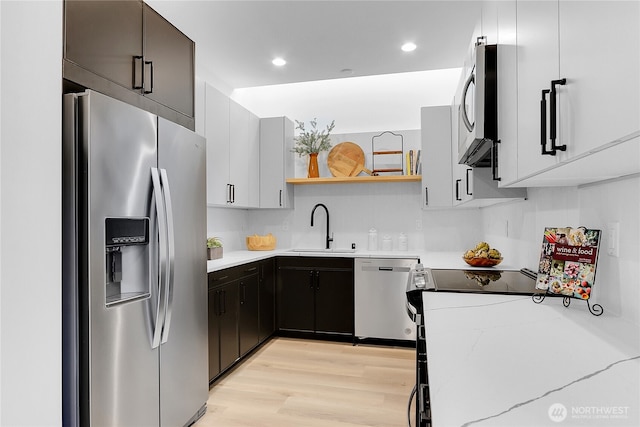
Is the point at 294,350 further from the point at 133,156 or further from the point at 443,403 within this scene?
the point at 443,403

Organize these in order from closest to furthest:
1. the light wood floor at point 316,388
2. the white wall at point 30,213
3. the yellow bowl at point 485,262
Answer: the white wall at point 30,213 → the light wood floor at point 316,388 → the yellow bowl at point 485,262

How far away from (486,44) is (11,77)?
5.91 feet

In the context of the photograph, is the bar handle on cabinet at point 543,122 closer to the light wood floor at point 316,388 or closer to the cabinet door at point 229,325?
the light wood floor at point 316,388

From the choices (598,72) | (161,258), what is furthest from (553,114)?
(161,258)

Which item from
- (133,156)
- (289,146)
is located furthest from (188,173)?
(289,146)

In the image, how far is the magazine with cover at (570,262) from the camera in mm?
1310

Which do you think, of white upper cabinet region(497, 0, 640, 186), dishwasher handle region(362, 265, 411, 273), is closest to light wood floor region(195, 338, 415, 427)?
dishwasher handle region(362, 265, 411, 273)

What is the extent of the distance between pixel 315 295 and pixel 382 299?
640 millimetres

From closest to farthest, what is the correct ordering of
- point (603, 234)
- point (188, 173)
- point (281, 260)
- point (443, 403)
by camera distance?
point (443, 403) < point (603, 234) < point (188, 173) < point (281, 260)

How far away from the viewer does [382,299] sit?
11.9 ft

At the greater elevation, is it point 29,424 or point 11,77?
point 11,77

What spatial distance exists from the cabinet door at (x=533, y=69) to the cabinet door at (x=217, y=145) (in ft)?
7.74

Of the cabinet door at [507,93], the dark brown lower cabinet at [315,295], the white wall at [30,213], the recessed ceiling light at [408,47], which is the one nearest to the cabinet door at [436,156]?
the recessed ceiling light at [408,47]

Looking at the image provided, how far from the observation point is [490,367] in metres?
0.85
